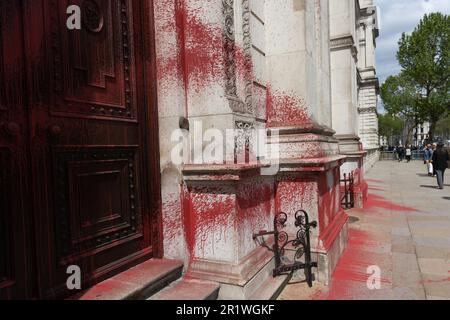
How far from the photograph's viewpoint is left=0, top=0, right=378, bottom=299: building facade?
240cm

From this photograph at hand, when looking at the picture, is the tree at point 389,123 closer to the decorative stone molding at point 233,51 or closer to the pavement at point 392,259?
the pavement at point 392,259

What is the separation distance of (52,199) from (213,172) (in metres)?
1.32

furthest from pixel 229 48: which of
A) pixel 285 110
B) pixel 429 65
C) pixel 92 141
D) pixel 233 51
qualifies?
pixel 429 65

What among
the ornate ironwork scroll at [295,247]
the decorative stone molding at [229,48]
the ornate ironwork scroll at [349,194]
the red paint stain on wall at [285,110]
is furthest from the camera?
the ornate ironwork scroll at [349,194]

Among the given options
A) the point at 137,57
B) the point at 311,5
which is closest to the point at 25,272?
the point at 137,57

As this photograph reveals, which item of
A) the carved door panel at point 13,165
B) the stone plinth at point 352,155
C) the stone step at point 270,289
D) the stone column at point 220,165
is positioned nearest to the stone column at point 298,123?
the stone step at point 270,289

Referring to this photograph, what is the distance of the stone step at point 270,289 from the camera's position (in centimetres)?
325

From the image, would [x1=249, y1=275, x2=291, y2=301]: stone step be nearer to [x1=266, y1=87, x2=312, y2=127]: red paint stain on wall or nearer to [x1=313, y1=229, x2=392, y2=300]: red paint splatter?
[x1=313, y1=229, x2=392, y2=300]: red paint splatter

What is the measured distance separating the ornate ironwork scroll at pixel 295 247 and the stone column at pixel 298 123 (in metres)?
0.17

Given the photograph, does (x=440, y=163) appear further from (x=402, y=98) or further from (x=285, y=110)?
(x=402, y=98)

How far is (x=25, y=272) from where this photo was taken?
234 centimetres

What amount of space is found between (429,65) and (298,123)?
36.5 metres
